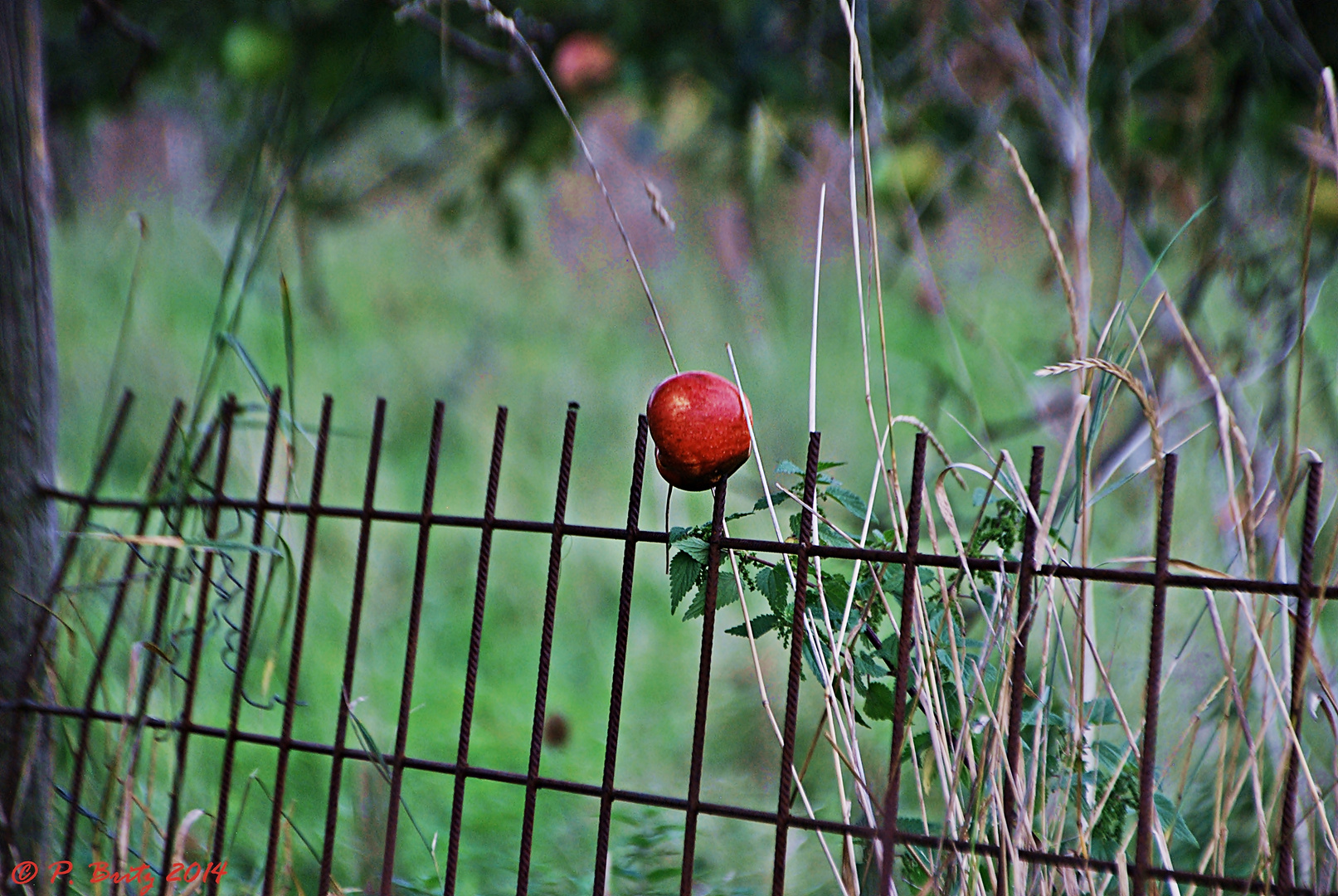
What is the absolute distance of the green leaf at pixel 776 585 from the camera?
32.5 inches

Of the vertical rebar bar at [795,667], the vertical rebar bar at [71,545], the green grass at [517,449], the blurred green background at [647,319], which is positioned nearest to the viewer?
the vertical rebar bar at [795,667]

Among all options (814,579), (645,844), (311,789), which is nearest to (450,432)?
(311,789)

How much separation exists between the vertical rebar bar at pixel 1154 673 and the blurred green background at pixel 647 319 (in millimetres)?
279

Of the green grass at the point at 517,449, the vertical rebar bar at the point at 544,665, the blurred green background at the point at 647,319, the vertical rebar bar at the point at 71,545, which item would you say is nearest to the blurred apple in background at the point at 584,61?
the blurred green background at the point at 647,319

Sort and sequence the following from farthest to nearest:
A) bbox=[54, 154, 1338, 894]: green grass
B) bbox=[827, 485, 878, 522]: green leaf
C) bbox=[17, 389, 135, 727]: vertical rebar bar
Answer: bbox=[54, 154, 1338, 894]: green grass, bbox=[17, 389, 135, 727]: vertical rebar bar, bbox=[827, 485, 878, 522]: green leaf

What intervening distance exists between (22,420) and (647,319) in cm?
268

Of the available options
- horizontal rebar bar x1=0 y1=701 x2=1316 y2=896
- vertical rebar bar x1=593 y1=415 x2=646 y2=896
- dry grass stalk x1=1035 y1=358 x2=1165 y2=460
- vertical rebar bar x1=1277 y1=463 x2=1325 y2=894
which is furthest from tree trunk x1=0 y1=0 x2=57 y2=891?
vertical rebar bar x1=1277 y1=463 x2=1325 y2=894

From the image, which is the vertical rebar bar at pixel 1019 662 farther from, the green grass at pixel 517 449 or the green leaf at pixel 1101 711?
the green grass at pixel 517 449

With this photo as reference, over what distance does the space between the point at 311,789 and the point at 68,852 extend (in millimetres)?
913

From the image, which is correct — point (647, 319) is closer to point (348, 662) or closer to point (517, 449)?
point (517, 449)

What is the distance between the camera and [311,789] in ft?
6.05

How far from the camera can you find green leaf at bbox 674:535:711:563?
31.9 inches

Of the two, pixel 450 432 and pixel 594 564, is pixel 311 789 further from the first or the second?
pixel 450 432
